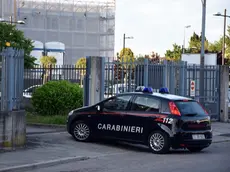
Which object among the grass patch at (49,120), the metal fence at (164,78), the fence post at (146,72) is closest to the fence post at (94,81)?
the metal fence at (164,78)

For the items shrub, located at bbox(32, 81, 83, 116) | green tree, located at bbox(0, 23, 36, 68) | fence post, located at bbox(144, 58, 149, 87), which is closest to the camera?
fence post, located at bbox(144, 58, 149, 87)

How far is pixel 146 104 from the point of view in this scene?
1400 centimetres

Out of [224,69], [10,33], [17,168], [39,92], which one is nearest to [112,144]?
[17,168]

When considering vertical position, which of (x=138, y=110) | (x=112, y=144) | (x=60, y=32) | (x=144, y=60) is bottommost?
(x=112, y=144)

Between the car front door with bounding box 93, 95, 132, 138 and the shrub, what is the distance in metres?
7.36

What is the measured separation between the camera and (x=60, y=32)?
66.7 m

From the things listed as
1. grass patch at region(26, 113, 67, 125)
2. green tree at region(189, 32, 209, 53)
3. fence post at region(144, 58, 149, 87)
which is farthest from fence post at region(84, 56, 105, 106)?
green tree at region(189, 32, 209, 53)

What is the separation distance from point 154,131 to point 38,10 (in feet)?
176

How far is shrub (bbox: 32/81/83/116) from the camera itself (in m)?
22.0

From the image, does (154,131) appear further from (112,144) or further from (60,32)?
(60,32)

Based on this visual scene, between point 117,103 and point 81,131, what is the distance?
1.46 meters

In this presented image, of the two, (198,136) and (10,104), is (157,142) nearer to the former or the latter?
(198,136)

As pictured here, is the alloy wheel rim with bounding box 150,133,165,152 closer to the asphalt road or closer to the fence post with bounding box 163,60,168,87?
the asphalt road

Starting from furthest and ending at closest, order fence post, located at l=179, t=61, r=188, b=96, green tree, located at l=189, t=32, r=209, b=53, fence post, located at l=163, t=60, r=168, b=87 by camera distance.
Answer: green tree, located at l=189, t=32, r=209, b=53, fence post, located at l=179, t=61, r=188, b=96, fence post, located at l=163, t=60, r=168, b=87
